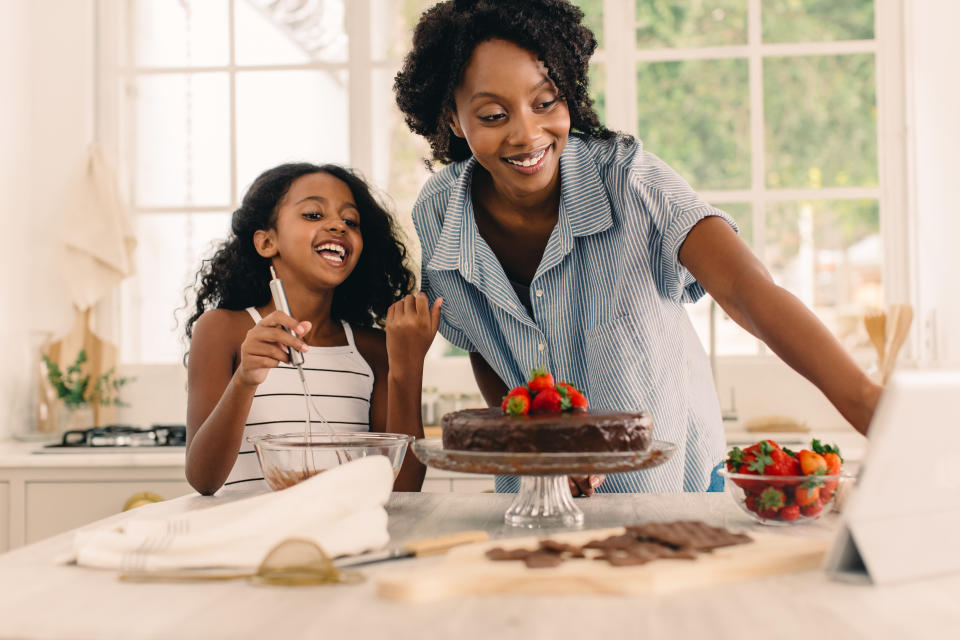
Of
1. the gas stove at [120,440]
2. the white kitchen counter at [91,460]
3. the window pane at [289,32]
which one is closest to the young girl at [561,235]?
the white kitchen counter at [91,460]

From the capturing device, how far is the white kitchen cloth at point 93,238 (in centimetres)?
310

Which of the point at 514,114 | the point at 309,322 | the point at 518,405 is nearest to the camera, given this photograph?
the point at 518,405

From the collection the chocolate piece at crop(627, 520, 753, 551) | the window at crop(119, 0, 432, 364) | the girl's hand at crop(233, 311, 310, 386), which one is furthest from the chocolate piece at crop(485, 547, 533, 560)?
the window at crop(119, 0, 432, 364)

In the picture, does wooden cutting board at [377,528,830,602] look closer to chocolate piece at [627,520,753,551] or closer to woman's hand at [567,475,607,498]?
chocolate piece at [627,520,753,551]

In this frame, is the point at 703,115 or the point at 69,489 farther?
the point at 703,115

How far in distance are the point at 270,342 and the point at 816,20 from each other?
2566 millimetres

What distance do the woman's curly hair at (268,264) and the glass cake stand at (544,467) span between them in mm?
879

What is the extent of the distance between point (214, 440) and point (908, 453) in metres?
1.09

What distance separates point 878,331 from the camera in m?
2.87

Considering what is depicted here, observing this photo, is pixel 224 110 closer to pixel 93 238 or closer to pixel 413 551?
pixel 93 238

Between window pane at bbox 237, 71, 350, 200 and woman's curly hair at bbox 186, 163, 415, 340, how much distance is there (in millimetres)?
1424

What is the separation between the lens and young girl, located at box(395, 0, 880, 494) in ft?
4.59

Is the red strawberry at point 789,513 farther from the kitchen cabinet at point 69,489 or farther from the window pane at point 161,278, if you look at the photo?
the window pane at point 161,278

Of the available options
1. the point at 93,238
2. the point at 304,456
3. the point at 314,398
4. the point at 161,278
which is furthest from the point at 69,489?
the point at 304,456
